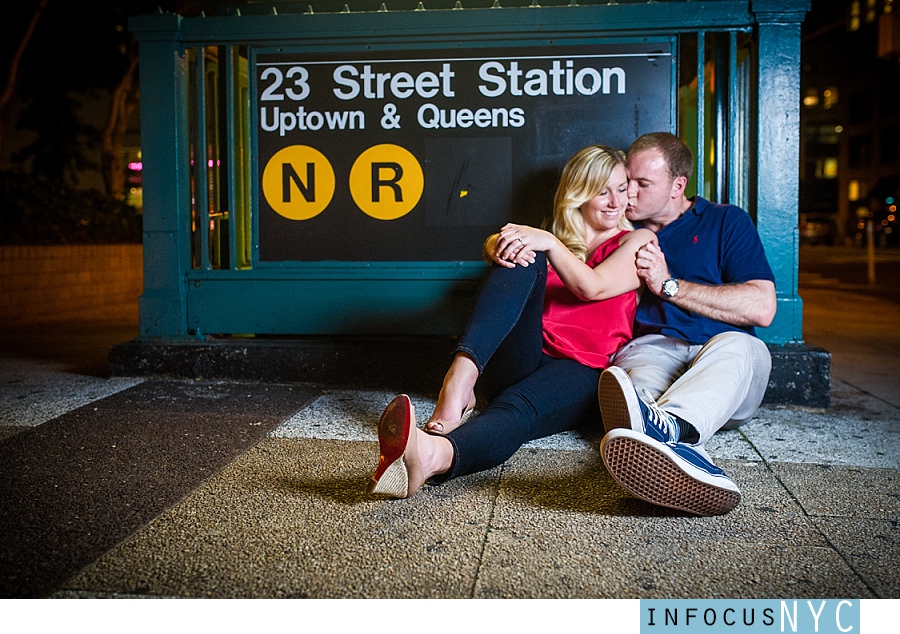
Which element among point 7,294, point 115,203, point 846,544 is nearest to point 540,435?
point 846,544

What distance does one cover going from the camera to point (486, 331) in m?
3.14

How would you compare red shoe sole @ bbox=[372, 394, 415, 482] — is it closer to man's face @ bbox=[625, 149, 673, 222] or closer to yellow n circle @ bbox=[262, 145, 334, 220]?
man's face @ bbox=[625, 149, 673, 222]

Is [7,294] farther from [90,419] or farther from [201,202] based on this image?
[90,419]

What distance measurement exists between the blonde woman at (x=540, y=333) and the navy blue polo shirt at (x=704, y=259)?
0.16 m

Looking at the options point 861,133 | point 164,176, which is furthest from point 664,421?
point 861,133

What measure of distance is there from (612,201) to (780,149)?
1286 mm

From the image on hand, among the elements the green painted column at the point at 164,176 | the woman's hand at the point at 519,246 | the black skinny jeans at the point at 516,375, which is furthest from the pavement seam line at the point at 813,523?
the green painted column at the point at 164,176

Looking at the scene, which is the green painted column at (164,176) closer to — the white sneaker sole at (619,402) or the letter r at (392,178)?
the letter r at (392,178)

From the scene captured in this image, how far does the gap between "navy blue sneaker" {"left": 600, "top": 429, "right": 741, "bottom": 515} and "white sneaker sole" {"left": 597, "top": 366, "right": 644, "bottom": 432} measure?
0.63 ft

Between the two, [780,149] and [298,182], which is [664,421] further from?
[298,182]

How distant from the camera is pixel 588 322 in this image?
361 centimetres

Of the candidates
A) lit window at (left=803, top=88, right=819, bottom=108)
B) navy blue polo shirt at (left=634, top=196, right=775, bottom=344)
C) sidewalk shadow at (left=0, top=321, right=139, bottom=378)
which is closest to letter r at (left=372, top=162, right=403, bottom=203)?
navy blue polo shirt at (left=634, top=196, right=775, bottom=344)

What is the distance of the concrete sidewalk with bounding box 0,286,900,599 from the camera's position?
6.93ft

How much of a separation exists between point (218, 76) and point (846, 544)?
4350 mm
